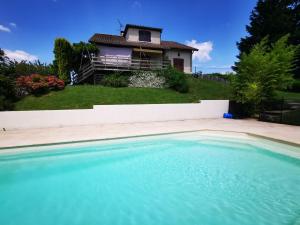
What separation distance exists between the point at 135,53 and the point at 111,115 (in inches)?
550

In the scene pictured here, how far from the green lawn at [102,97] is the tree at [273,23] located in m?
12.1

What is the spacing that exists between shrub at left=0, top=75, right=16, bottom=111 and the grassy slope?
0.51 meters

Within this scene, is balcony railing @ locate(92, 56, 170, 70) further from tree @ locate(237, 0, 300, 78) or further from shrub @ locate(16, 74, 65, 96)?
tree @ locate(237, 0, 300, 78)

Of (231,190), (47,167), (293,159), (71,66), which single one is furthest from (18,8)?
(293,159)

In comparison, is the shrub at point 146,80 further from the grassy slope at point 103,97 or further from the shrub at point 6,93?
the shrub at point 6,93

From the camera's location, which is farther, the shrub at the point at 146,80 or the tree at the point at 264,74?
the shrub at the point at 146,80

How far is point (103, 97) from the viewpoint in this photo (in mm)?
15578

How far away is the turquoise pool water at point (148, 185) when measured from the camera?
424 centimetres

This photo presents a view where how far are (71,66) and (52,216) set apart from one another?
1991cm

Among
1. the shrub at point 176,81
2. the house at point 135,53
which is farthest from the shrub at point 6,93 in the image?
the shrub at point 176,81

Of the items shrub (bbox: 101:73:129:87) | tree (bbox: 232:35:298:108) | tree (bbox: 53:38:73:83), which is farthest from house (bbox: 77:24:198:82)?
tree (bbox: 232:35:298:108)

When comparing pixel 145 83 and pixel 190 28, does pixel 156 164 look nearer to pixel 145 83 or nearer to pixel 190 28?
pixel 145 83

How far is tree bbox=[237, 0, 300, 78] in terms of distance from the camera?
82.7 ft

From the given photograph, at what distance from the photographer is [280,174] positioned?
6297mm
